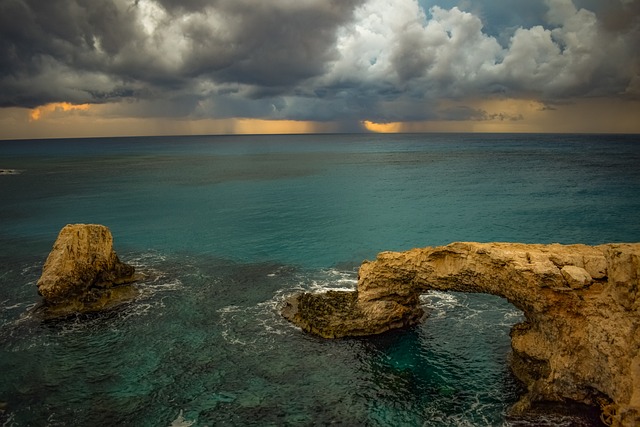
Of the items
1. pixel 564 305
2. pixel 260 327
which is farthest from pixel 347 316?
pixel 564 305

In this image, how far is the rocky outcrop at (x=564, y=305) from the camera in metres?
20.0

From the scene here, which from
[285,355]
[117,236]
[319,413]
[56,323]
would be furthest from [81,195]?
[319,413]

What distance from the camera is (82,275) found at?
129 ft

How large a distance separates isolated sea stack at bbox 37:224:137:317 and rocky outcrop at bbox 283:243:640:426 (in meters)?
27.2

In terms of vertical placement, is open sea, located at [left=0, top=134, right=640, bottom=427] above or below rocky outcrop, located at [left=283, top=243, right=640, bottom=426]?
below

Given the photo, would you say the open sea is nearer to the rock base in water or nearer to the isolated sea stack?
the rock base in water

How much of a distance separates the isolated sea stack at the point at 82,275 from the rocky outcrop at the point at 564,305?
89.3 feet

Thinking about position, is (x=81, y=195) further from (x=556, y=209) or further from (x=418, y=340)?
(x=556, y=209)

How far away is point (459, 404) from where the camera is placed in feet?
80.6

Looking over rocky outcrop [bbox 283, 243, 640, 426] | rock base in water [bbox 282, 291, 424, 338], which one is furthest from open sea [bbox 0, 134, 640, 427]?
rocky outcrop [bbox 283, 243, 640, 426]

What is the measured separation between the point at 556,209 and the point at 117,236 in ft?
242

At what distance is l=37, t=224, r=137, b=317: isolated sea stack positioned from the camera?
37344 mm

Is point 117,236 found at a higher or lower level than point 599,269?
lower

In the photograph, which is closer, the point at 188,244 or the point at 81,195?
the point at 188,244
